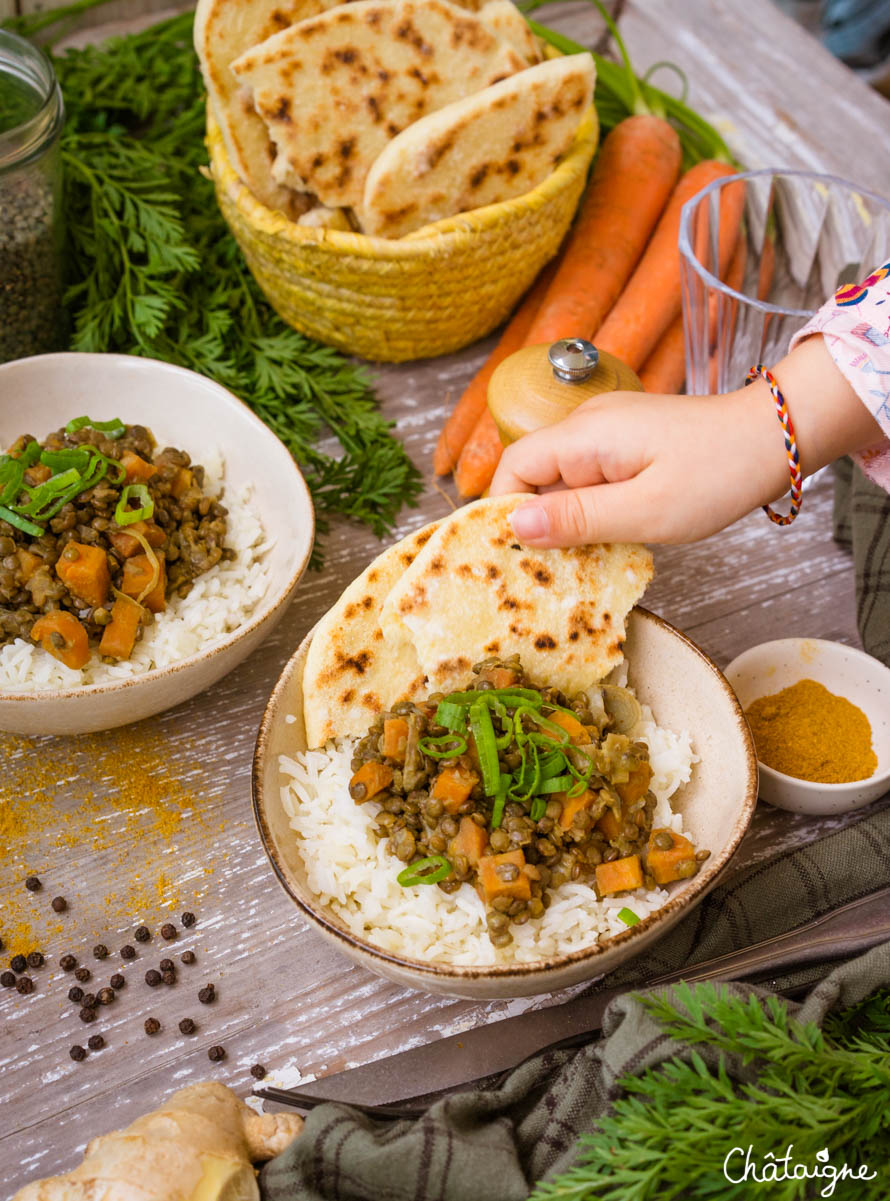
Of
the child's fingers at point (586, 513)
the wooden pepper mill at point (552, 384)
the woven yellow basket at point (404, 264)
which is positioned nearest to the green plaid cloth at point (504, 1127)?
the child's fingers at point (586, 513)

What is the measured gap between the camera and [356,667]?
2.03 meters

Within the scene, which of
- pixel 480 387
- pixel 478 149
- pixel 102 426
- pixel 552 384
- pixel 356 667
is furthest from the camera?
pixel 480 387

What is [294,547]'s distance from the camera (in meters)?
2.40

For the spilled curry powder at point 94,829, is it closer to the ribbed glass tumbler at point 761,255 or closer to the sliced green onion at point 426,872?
the sliced green onion at point 426,872

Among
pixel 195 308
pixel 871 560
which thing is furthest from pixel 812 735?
pixel 195 308

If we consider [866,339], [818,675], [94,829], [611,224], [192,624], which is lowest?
[94,829]

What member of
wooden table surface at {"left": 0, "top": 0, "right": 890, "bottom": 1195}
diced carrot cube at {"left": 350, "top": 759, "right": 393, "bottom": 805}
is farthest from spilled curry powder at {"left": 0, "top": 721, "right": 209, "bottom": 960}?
diced carrot cube at {"left": 350, "top": 759, "right": 393, "bottom": 805}

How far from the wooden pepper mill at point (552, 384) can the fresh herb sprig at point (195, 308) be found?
584 mm

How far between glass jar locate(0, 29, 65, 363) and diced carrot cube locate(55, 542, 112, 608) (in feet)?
3.01

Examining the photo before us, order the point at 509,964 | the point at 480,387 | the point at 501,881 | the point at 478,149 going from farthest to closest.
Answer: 1. the point at 480,387
2. the point at 478,149
3. the point at 501,881
4. the point at 509,964

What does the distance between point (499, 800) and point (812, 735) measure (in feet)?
2.46

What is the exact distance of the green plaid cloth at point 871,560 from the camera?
2.43m

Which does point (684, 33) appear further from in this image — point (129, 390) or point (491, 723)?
point (491, 723)

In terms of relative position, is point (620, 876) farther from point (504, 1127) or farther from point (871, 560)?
point (871, 560)
